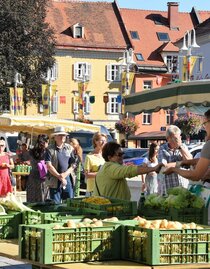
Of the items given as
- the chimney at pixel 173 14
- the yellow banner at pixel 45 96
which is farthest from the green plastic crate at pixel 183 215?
the chimney at pixel 173 14

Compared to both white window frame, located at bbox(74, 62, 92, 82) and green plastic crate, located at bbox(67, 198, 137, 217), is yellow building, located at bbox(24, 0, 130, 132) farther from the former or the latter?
green plastic crate, located at bbox(67, 198, 137, 217)

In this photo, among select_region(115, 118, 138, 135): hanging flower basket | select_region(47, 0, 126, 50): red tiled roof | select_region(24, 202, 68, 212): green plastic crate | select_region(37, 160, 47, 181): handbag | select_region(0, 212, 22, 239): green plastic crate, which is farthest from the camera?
select_region(47, 0, 126, 50): red tiled roof

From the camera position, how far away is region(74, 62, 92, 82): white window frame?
83.7 m

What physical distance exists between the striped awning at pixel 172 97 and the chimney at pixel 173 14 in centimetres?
7660

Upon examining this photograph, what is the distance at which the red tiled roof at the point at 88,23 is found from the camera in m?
84.0

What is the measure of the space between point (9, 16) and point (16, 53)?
2.61m

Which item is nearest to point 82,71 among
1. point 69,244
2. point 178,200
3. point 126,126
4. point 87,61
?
point 87,61

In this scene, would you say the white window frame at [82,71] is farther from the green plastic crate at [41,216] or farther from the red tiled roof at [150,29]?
the green plastic crate at [41,216]

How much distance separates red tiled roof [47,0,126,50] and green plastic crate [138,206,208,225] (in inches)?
2964

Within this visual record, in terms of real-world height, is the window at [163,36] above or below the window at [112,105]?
above

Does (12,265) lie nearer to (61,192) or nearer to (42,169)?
(61,192)

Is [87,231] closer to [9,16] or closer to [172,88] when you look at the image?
[172,88]

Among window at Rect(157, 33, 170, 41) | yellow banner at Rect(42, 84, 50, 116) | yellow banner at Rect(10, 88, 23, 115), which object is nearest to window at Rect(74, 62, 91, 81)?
window at Rect(157, 33, 170, 41)

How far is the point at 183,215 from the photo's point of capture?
816 cm
